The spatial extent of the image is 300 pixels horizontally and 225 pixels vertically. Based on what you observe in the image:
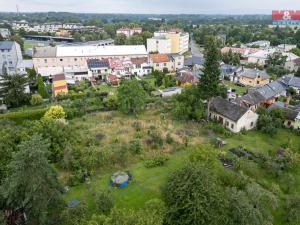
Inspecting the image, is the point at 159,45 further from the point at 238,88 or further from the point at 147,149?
the point at 147,149

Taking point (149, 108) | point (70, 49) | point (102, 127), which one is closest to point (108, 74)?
point (70, 49)

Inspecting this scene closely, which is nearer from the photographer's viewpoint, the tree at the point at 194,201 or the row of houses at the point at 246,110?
the tree at the point at 194,201

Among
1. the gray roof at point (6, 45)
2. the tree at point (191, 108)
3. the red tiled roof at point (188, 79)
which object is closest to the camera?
the tree at point (191, 108)

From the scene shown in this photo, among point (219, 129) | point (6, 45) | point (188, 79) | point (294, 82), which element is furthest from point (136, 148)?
point (6, 45)

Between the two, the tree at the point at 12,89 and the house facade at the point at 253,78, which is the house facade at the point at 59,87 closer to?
the tree at the point at 12,89

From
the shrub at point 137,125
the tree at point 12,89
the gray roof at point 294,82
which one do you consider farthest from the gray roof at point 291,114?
the tree at point 12,89

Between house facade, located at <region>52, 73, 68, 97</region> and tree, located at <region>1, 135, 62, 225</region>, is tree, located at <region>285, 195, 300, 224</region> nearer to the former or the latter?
tree, located at <region>1, 135, 62, 225</region>
